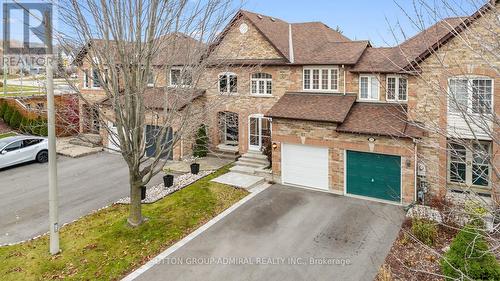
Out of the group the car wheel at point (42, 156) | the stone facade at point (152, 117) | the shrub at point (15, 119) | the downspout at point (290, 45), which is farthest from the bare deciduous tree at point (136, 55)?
the shrub at point (15, 119)

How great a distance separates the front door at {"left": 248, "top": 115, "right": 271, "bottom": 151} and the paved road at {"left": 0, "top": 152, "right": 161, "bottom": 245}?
622cm

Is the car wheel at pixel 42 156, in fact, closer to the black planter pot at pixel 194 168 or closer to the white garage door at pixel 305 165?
the black planter pot at pixel 194 168

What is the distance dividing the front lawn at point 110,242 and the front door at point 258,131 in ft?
20.8

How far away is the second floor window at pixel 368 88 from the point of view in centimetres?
1928

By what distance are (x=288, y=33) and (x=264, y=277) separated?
57.7ft

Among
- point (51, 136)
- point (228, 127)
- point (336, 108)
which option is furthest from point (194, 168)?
point (51, 136)

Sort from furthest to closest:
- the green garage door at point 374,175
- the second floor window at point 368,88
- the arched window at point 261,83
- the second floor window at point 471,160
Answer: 1. the arched window at point 261,83
2. the second floor window at point 368,88
3. the green garage door at point 374,175
4. the second floor window at point 471,160

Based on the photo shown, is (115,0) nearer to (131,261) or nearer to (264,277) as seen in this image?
(131,261)

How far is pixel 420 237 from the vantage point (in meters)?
13.0

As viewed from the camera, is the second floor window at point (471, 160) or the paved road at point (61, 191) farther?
the paved road at point (61, 191)

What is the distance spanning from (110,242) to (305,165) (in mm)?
9780

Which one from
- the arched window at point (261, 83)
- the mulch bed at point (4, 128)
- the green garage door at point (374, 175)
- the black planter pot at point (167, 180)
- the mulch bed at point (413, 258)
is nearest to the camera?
the mulch bed at point (413, 258)

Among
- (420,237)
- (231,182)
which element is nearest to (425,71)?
(420,237)

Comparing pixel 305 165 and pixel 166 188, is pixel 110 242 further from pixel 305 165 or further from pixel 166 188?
pixel 305 165
